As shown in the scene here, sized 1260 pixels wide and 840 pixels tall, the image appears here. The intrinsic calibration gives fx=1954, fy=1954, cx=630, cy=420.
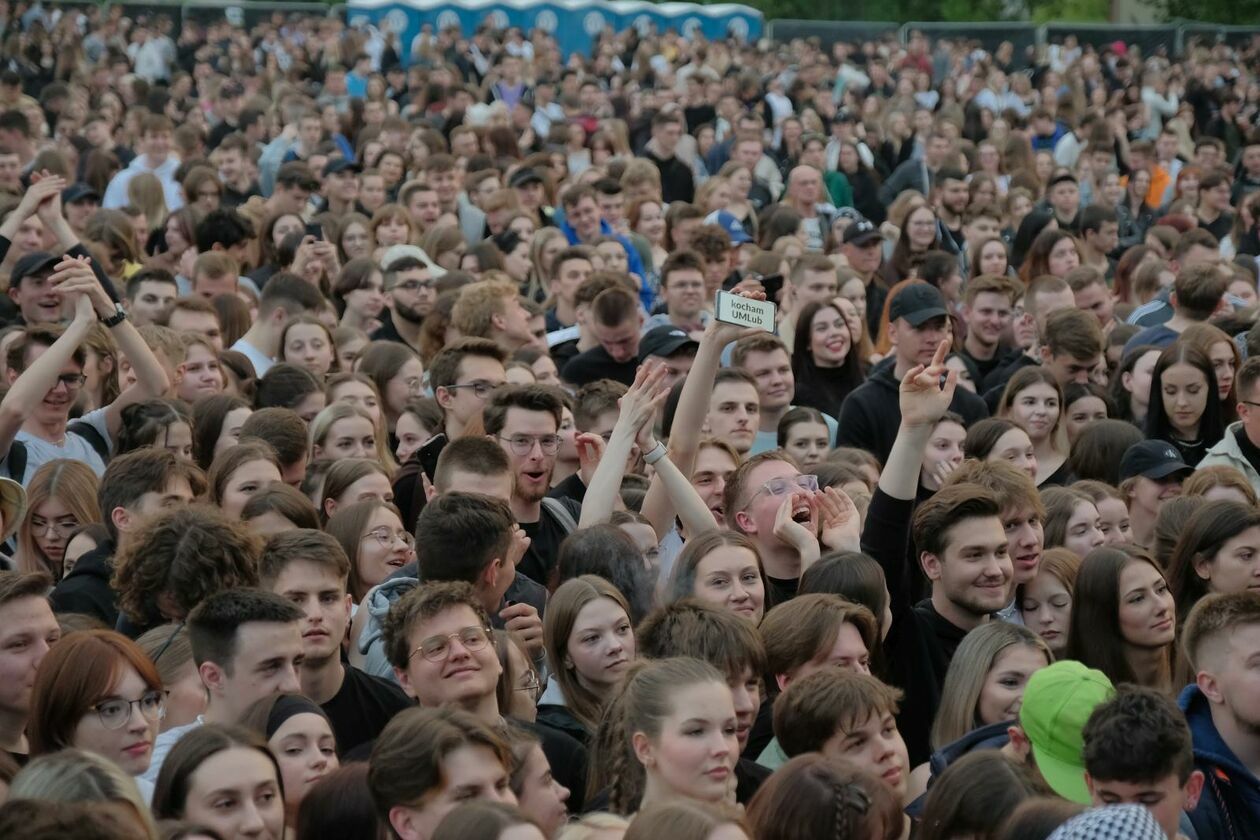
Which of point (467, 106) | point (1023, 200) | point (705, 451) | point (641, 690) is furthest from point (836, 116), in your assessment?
point (641, 690)

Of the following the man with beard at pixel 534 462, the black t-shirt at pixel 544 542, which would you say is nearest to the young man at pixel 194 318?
the man with beard at pixel 534 462

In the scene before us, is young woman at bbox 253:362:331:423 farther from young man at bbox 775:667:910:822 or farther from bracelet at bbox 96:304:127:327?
young man at bbox 775:667:910:822

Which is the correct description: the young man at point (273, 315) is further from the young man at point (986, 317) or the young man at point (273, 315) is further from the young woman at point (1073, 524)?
the young woman at point (1073, 524)

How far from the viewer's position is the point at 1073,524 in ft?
24.0

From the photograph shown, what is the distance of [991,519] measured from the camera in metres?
6.50

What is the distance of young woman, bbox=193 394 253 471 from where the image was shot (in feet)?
26.9

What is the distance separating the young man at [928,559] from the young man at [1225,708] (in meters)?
0.94

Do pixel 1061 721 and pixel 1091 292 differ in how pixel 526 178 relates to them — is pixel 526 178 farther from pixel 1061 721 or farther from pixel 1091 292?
pixel 1061 721

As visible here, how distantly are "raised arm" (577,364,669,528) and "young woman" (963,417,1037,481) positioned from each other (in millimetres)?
1688

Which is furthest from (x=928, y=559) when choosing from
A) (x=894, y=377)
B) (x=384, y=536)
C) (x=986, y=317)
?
(x=986, y=317)

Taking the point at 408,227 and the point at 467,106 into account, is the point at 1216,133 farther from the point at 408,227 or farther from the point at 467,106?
the point at 408,227

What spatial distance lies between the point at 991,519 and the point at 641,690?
6.04 feet

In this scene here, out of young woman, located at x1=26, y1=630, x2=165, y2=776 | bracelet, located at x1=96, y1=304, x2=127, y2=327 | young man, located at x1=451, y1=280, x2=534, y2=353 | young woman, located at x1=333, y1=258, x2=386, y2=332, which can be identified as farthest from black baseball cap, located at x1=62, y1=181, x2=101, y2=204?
young woman, located at x1=26, y1=630, x2=165, y2=776

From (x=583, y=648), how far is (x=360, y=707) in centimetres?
69
